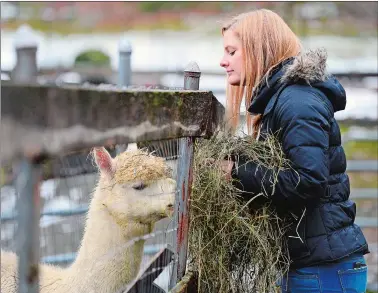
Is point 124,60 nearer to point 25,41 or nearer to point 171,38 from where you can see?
point 25,41

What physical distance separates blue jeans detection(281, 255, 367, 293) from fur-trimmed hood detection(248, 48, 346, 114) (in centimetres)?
65

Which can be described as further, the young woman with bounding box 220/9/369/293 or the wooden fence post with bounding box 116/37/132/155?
the wooden fence post with bounding box 116/37/132/155

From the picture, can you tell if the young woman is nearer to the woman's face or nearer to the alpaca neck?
the woman's face

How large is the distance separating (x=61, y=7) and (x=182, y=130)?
2331cm

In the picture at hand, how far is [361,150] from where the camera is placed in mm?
13125

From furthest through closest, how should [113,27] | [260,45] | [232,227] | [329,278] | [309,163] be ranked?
[113,27], [260,45], [329,278], [232,227], [309,163]

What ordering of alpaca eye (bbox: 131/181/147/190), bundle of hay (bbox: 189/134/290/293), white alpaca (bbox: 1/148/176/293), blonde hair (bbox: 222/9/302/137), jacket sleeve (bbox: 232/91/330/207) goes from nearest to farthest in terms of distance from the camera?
1. jacket sleeve (bbox: 232/91/330/207)
2. bundle of hay (bbox: 189/134/290/293)
3. blonde hair (bbox: 222/9/302/137)
4. white alpaca (bbox: 1/148/176/293)
5. alpaca eye (bbox: 131/181/147/190)

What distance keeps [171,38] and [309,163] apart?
26.6 meters

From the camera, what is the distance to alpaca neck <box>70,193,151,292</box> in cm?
347

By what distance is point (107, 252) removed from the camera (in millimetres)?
3646

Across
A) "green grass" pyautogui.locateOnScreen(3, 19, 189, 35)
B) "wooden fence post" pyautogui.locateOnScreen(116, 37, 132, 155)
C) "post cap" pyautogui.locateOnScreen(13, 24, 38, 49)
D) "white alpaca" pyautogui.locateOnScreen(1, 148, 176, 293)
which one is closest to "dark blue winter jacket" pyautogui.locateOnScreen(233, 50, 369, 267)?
"white alpaca" pyautogui.locateOnScreen(1, 148, 176, 293)

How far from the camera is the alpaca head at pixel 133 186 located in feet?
11.5

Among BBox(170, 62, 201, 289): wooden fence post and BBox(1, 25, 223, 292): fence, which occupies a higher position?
BBox(1, 25, 223, 292): fence

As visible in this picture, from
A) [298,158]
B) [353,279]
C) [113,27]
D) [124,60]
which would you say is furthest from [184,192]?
[113,27]
